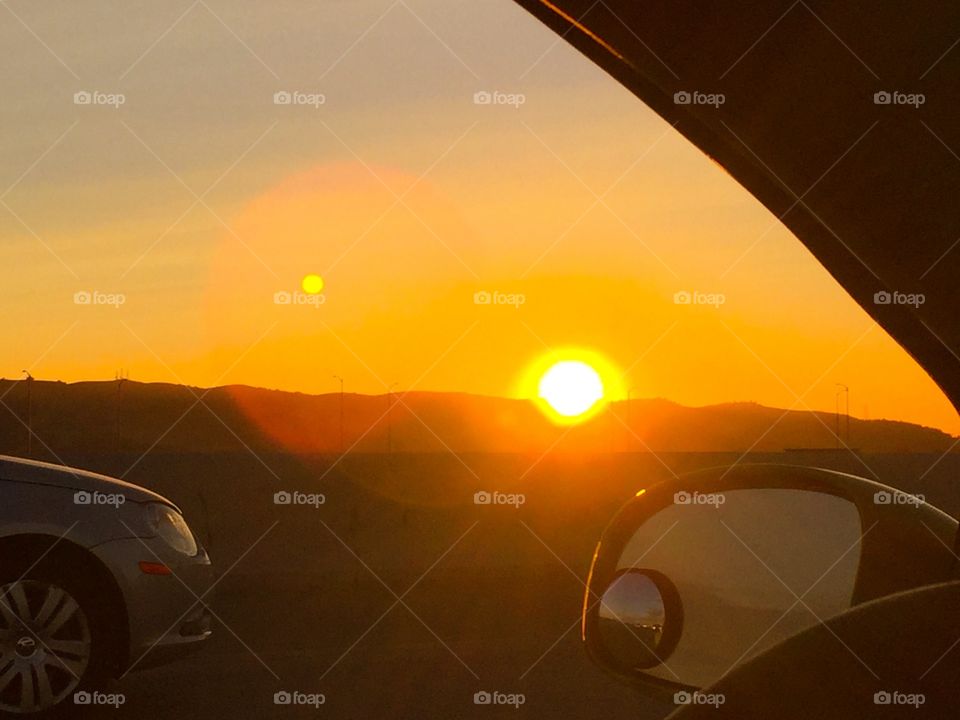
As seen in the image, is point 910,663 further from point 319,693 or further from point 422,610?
point 422,610

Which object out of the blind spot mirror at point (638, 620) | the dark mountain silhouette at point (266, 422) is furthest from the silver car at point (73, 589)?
the dark mountain silhouette at point (266, 422)

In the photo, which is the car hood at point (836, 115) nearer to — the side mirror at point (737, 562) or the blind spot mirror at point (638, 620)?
the side mirror at point (737, 562)

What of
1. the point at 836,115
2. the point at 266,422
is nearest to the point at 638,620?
the point at 836,115

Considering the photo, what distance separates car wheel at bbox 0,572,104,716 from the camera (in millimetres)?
7613

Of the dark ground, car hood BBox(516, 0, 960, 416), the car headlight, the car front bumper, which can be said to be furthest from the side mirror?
the car headlight

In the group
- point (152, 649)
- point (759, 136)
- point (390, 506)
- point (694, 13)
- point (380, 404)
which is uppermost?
point (380, 404)

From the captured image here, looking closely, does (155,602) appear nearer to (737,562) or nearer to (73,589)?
(73,589)

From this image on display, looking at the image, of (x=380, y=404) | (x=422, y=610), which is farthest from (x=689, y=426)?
(x=422, y=610)

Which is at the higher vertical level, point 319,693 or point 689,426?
point 689,426

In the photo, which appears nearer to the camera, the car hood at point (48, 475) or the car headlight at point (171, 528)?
the car hood at point (48, 475)

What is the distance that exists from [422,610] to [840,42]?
1192cm

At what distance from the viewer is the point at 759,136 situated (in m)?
2.01

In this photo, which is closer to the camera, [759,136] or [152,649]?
[759,136]

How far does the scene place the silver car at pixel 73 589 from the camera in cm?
771
